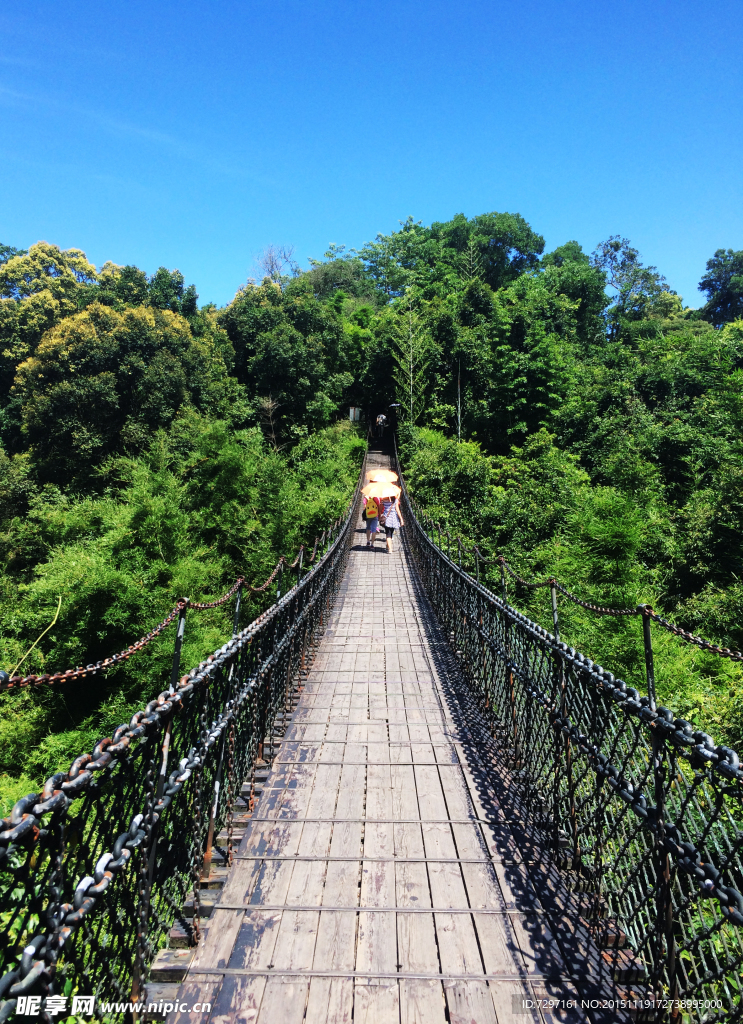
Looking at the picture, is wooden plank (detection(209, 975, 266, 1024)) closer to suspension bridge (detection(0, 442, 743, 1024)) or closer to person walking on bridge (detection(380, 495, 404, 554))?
suspension bridge (detection(0, 442, 743, 1024))

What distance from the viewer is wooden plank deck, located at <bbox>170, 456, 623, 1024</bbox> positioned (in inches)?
73.2

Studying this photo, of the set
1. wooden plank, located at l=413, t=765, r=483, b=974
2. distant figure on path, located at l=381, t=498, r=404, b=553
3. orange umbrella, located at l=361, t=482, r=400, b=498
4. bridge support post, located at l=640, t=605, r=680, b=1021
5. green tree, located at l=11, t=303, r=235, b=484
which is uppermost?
green tree, located at l=11, t=303, r=235, b=484

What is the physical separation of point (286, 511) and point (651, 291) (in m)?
42.9

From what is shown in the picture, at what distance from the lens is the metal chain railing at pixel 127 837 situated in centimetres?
115

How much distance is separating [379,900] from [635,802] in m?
1.19

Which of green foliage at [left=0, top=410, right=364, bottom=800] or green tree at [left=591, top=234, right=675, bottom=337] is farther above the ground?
green tree at [left=591, top=234, right=675, bottom=337]

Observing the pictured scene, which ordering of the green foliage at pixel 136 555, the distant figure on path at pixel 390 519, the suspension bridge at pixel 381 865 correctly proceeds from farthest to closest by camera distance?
1. the distant figure on path at pixel 390 519
2. the green foliage at pixel 136 555
3. the suspension bridge at pixel 381 865

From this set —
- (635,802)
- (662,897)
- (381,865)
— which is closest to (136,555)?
(381,865)

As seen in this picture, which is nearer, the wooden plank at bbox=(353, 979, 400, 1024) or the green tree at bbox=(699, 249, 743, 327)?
the wooden plank at bbox=(353, 979, 400, 1024)

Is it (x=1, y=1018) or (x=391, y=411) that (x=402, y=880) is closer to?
(x=1, y=1018)

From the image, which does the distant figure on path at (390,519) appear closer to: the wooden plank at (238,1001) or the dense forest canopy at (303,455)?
the dense forest canopy at (303,455)

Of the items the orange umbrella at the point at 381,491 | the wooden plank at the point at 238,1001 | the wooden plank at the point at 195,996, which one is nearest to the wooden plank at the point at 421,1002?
the wooden plank at the point at 238,1001

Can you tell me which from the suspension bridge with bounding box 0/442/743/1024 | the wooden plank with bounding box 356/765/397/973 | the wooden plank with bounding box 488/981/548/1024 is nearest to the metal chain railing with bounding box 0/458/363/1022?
the suspension bridge with bounding box 0/442/743/1024

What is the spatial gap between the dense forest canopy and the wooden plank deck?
428 cm
